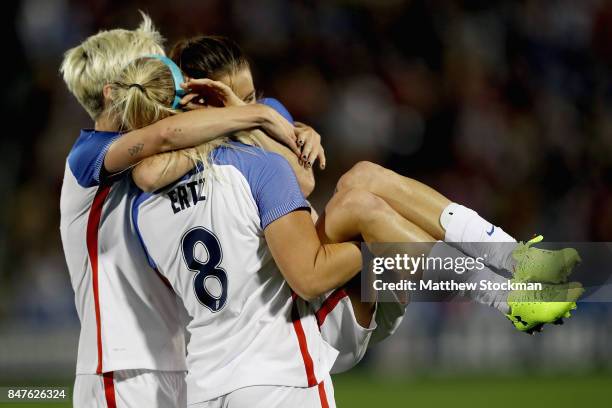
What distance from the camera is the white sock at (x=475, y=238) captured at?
11.7 feet

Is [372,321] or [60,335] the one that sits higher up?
[372,321]

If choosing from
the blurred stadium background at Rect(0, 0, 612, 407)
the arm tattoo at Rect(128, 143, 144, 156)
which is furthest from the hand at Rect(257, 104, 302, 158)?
the blurred stadium background at Rect(0, 0, 612, 407)

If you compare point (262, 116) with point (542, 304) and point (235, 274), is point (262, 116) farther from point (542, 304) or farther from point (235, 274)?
point (542, 304)

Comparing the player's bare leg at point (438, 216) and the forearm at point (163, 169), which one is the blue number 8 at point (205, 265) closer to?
the forearm at point (163, 169)

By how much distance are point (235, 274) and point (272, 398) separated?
45 cm

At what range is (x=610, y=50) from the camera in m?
12.2

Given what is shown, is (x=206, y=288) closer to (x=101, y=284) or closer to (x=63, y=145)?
(x=101, y=284)

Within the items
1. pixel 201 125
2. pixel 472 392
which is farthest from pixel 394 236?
pixel 472 392

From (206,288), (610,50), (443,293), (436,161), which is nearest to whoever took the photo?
(206,288)

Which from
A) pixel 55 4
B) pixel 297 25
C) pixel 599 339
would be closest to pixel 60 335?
pixel 55 4

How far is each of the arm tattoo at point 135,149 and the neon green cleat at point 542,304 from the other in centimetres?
146

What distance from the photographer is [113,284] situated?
3709 mm

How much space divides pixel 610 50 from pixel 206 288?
1024cm

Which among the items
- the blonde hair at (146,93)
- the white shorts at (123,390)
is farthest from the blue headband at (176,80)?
the white shorts at (123,390)
